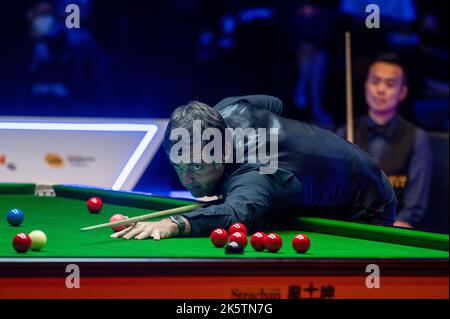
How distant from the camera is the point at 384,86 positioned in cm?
703

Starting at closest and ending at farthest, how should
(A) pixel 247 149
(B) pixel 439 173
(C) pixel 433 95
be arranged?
(A) pixel 247 149 → (B) pixel 439 173 → (C) pixel 433 95

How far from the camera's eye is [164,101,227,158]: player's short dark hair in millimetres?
4215

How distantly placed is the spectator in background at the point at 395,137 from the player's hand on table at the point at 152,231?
329 centimetres

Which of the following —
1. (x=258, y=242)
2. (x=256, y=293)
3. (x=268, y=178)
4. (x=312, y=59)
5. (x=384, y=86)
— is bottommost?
(x=256, y=293)

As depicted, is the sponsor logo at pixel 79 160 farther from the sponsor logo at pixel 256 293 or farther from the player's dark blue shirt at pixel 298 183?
the sponsor logo at pixel 256 293

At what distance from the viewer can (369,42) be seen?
350 inches

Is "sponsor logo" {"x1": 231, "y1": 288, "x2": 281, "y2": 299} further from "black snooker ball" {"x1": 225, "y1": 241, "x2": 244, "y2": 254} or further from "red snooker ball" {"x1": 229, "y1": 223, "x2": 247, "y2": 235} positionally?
"red snooker ball" {"x1": 229, "y1": 223, "x2": 247, "y2": 235}

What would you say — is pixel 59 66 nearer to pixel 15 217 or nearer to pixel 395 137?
pixel 395 137

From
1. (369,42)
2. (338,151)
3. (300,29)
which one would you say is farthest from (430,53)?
(338,151)

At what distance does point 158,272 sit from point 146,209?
158cm

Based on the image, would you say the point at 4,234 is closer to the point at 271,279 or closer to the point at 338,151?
the point at 271,279

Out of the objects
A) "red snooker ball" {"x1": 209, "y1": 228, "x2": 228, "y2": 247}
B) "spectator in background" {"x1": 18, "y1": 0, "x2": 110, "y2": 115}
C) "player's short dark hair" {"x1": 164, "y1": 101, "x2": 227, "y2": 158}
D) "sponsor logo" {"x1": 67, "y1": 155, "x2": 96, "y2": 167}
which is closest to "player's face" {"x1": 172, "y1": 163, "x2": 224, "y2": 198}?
"player's short dark hair" {"x1": 164, "y1": 101, "x2": 227, "y2": 158}

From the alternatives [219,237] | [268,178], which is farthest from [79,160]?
[219,237]

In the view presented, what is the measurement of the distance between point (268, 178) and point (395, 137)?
305 centimetres
